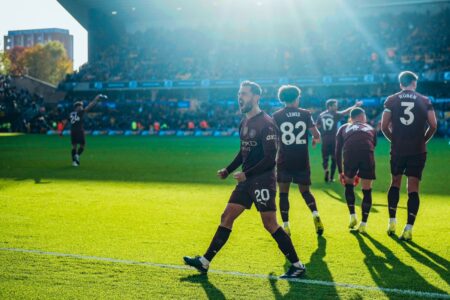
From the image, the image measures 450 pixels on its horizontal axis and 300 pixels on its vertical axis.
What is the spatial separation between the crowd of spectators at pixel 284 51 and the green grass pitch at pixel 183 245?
36.8 meters

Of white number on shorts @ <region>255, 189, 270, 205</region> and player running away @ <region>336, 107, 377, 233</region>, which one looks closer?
white number on shorts @ <region>255, 189, 270, 205</region>

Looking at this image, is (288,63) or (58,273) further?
(288,63)

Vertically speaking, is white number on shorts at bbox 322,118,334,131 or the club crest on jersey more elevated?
the club crest on jersey

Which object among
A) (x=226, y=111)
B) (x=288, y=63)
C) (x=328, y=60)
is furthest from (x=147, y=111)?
(x=328, y=60)

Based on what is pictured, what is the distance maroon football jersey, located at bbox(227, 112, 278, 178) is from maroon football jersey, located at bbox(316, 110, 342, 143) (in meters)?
8.94

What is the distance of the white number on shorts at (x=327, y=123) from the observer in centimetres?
1558

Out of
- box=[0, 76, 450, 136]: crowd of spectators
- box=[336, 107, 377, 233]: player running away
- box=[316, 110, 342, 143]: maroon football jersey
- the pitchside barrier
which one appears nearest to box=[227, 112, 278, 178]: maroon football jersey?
box=[336, 107, 377, 233]: player running away

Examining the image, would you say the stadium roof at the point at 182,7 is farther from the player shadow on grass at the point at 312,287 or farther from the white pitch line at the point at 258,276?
the white pitch line at the point at 258,276

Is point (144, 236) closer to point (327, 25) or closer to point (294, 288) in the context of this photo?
point (294, 288)

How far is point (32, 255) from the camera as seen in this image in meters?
7.48

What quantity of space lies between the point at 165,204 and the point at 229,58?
4714 centimetres

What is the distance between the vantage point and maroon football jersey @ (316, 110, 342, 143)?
50.6 feet

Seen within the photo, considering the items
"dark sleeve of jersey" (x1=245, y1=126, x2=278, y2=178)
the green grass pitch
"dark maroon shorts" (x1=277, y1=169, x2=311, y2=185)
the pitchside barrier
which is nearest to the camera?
the green grass pitch

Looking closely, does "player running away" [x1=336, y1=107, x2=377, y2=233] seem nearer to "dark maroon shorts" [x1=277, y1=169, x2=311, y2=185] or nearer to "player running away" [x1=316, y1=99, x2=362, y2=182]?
"dark maroon shorts" [x1=277, y1=169, x2=311, y2=185]
